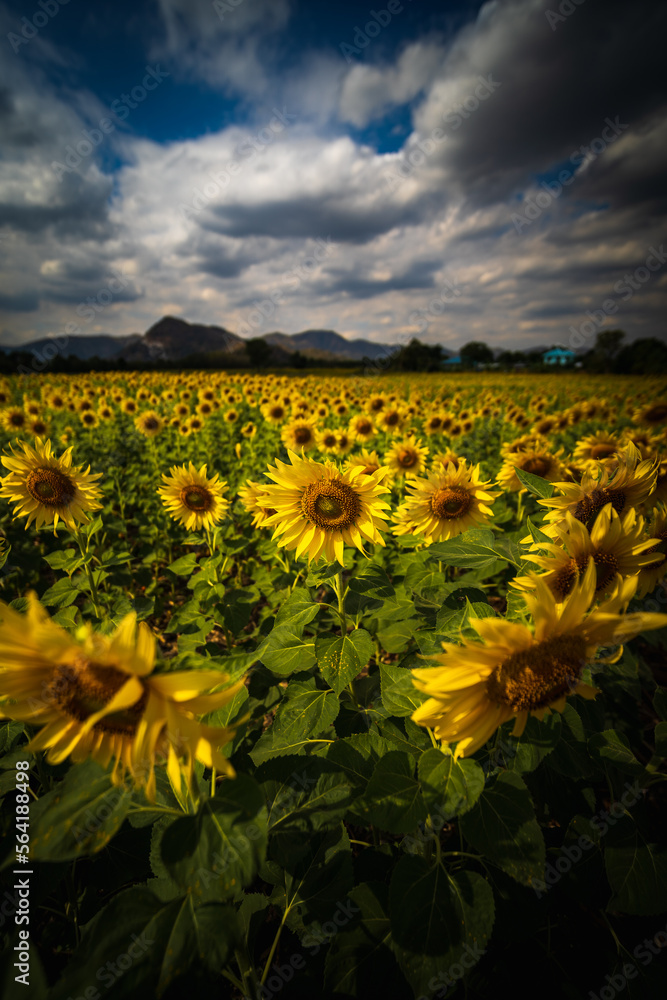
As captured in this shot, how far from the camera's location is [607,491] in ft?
6.31

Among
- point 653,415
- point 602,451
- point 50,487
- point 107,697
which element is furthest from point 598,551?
point 653,415

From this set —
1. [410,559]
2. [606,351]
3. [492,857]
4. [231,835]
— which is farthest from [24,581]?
[606,351]

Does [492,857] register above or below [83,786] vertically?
below

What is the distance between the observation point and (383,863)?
1823 millimetres

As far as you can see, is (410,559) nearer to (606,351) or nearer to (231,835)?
(231,835)

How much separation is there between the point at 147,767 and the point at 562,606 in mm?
1221

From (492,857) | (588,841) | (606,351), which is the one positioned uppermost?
(606,351)

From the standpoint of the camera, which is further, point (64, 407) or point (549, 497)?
point (64, 407)

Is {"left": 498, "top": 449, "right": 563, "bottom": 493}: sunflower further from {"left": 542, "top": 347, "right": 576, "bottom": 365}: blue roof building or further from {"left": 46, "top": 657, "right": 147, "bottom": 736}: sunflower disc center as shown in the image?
{"left": 542, "top": 347, "right": 576, "bottom": 365}: blue roof building

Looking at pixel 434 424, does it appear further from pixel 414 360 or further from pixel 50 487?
pixel 414 360

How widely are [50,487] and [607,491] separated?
11.9 feet

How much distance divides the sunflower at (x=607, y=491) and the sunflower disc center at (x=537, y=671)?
2.82 feet

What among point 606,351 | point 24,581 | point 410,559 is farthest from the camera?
point 606,351

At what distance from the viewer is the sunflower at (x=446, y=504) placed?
2957 mm
